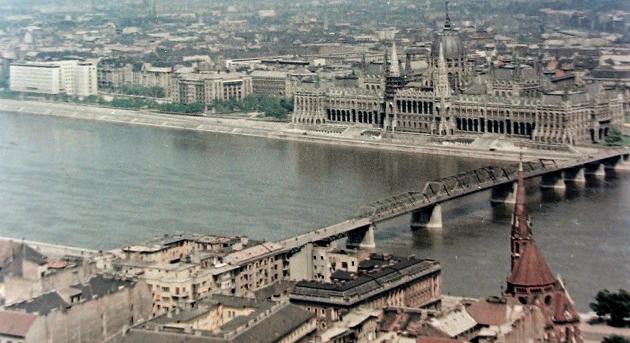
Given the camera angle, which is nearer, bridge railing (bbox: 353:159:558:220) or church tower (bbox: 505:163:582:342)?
church tower (bbox: 505:163:582:342)

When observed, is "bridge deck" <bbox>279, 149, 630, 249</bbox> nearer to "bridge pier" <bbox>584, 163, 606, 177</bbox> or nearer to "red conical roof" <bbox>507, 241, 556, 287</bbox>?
"bridge pier" <bbox>584, 163, 606, 177</bbox>

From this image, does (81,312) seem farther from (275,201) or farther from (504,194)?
(504,194)

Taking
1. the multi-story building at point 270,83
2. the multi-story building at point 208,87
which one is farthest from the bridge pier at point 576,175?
the multi-story building at point 208,87

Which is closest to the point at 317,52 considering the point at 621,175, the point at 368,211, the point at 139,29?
the point at 139,29

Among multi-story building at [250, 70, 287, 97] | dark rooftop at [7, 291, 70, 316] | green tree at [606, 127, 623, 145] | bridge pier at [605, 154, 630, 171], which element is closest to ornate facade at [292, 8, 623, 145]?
green tree at [606, 127, 623, 145]

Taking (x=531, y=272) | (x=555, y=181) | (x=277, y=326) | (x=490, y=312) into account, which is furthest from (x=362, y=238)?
(x=531, y=272)

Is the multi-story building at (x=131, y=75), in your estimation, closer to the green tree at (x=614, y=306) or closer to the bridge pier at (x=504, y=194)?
the bridge pier at (x=504, y=194)

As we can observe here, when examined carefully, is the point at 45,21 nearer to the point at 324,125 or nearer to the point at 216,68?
the point at 216,68
